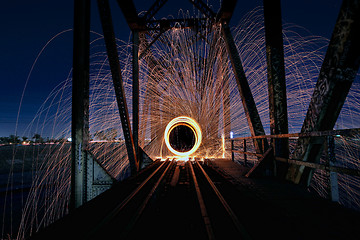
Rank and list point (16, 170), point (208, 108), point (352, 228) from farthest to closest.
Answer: point (16, 170), point (208, 108), point (352, 228)

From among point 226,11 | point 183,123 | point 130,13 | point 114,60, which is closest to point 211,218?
point 114,60

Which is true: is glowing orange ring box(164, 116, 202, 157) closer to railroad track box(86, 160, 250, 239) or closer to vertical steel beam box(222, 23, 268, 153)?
vertical steel beam box(222, 23, 268, 153)

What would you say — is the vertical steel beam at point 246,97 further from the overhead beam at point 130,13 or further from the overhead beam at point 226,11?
the overhead beam at point 130,13

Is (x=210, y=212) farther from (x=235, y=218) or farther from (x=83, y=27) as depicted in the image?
(x=83, y=27)

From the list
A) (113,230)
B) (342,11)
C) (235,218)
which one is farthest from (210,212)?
(342,11)

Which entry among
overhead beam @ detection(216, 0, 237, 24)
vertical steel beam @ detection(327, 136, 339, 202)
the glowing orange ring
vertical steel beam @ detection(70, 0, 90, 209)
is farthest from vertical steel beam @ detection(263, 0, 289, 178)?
the glowing orange ring

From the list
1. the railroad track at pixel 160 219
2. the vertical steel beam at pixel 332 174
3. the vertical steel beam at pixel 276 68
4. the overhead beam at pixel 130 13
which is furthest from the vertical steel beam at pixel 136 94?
the vertical steel beam at pixel 332 174
